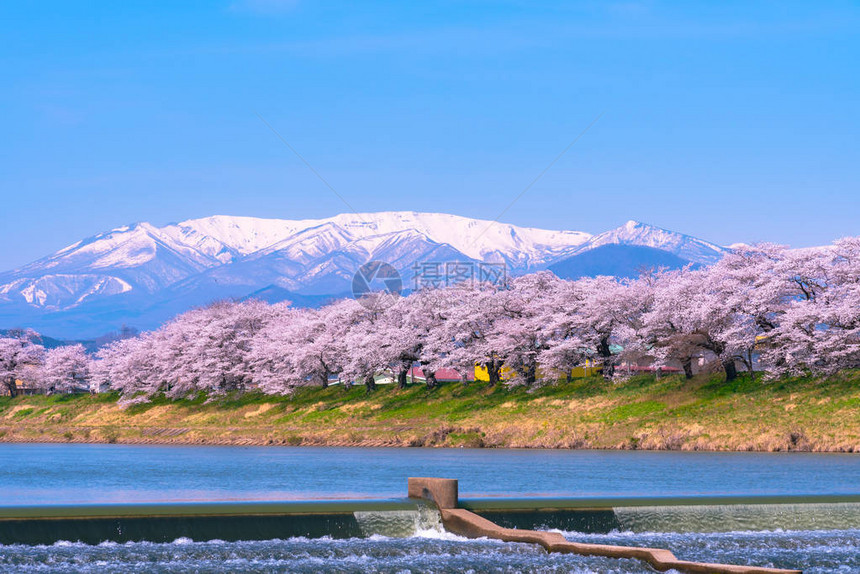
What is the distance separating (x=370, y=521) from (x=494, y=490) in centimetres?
1340

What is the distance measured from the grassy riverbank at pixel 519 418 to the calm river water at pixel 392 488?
16.1ft

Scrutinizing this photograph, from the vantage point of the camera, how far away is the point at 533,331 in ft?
298

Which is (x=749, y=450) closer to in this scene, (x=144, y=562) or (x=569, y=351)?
(x=569, y=351)

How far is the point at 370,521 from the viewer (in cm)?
3050

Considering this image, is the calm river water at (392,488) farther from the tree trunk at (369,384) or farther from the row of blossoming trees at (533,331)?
the tree trunk at (369,384)

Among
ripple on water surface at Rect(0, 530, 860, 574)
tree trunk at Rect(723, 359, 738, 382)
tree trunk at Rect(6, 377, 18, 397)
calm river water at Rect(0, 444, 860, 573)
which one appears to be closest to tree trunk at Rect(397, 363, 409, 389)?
calm river water at Rect(0, 444, 860, 573)

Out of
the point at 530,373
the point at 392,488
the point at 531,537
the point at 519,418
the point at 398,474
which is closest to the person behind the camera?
the point at 531,537

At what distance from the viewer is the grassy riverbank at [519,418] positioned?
65688 mm

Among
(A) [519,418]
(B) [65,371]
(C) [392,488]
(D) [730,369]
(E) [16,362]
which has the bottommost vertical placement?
(C) [392,488]

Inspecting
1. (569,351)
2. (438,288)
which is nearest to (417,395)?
(438,288)

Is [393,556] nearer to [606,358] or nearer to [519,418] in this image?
[519,418]

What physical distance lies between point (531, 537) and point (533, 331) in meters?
62.4

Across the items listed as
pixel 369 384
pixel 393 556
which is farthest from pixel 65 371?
pixel 393 556

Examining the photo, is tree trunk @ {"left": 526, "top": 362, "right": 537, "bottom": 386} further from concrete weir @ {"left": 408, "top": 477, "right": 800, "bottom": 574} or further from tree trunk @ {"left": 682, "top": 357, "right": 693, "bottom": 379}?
concrete weir @ {"left": 408, "top": 477, "right": 800, "bottom": 574}
